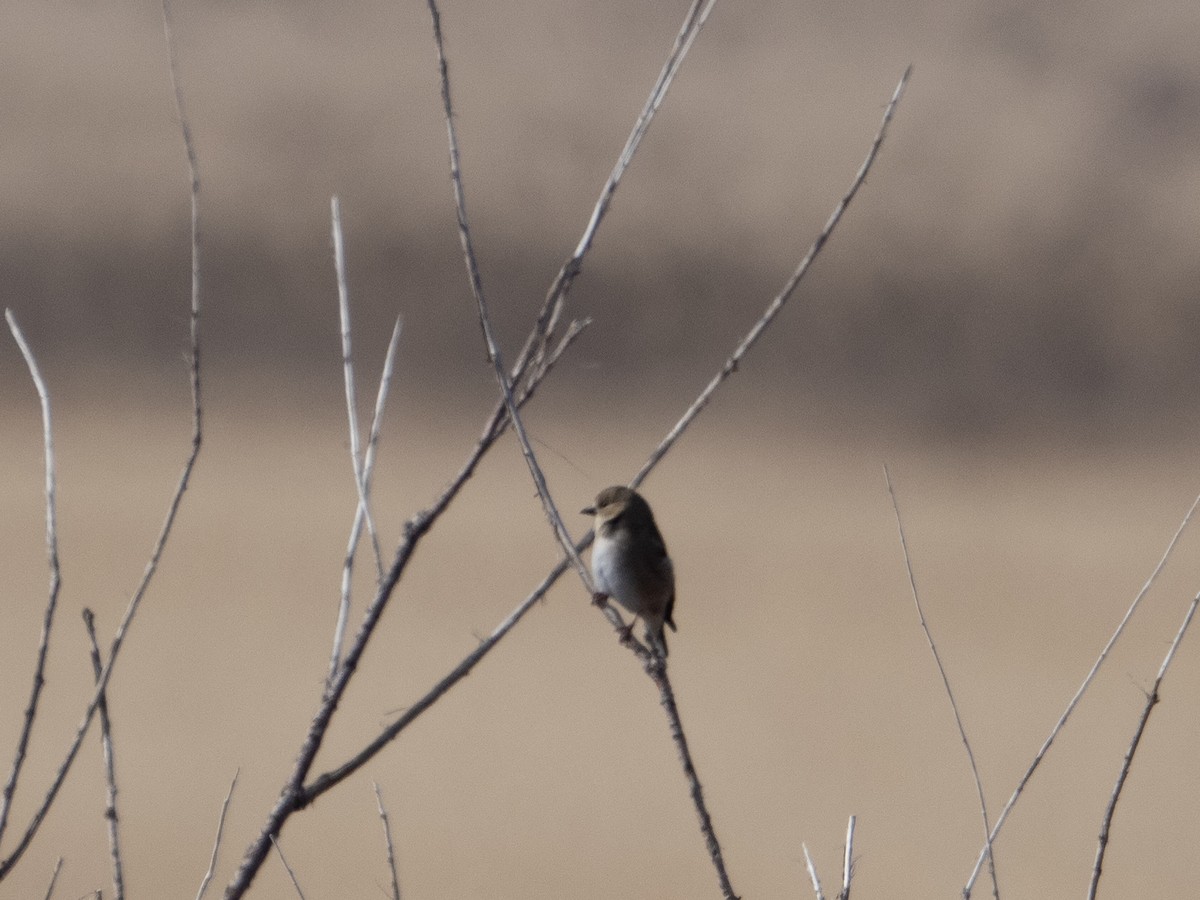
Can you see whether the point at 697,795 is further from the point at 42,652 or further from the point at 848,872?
the point at 42,652

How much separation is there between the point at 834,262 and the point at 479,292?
21.6 m

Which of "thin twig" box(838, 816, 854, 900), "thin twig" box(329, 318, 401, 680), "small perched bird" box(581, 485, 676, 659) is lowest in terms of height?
"thin twig" box(838, 816, 854, 900)

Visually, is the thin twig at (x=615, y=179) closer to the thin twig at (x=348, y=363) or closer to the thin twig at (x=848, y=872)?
the thin twig at (x=348, y=363)

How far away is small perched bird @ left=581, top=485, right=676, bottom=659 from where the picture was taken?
4.83 m

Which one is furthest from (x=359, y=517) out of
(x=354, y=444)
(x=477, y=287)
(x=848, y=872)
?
(x=848, y=872)

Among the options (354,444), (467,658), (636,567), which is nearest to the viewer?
(467,658)

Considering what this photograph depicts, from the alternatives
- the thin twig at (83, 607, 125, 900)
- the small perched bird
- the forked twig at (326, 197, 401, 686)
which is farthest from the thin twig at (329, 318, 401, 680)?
the small perched bird

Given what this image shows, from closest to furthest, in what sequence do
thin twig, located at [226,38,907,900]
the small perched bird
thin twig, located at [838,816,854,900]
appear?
thin twig, located at [226,38,907,900] < thin twig, located at [838,816,854,900] < the small perched bird

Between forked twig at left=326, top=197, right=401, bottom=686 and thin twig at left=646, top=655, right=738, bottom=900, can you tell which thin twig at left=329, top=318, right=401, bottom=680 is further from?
thin twig at left=646, top=655, right=738, bottom=900

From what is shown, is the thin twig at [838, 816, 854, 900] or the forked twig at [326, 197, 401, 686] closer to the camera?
the forked twig at [326, 197, 401, 686]

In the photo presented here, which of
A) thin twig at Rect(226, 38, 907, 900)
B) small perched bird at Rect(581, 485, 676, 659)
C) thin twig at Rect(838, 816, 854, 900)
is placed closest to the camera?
thin twig at Rect(226, 38, 907, 900)

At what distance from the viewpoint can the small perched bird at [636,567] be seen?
15.8ft

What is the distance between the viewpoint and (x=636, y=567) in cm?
483

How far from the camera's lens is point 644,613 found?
4.95 metres
